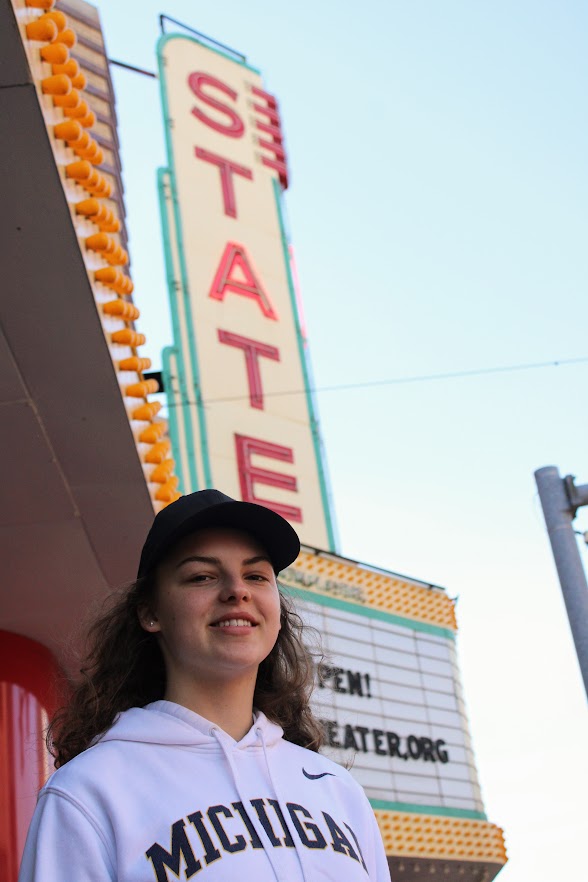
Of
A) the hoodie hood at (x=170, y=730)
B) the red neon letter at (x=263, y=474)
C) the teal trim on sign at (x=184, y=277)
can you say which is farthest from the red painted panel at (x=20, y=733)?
the red neon letter at (x=263, y=474)

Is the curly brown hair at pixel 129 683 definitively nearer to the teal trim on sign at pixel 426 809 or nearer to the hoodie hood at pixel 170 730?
the hoodie hood at pixel 170 730

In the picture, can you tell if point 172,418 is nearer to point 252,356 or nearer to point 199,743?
point 252,356

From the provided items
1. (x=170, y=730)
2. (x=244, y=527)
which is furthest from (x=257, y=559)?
(x=170, y=730)

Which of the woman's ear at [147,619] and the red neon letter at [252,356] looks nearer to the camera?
the woman's ear at [147,619]

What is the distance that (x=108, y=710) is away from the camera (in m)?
2.61

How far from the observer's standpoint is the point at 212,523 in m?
2.52

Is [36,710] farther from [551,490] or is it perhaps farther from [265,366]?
[265,366]

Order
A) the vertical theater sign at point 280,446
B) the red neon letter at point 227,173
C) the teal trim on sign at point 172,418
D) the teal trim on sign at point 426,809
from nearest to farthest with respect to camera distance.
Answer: the teal trim on sign at point 426,809 < the vertical theater sign at point 280,446 < the teal trim on sign at point 172,418 < the red neon letter at point 227,173

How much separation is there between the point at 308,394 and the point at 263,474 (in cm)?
190

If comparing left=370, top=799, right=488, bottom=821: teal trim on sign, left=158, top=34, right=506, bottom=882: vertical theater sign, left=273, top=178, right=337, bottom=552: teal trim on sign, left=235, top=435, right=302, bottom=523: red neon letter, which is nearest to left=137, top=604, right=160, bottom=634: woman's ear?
left=158, top=34, right=506, bottom=882: vertical theater sign

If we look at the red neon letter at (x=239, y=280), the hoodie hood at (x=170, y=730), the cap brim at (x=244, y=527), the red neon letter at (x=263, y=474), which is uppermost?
the red neon letter at (x=239, y=280)

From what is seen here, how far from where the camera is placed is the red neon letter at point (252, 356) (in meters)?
16.1

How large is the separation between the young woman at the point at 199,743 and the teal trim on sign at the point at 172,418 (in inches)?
452

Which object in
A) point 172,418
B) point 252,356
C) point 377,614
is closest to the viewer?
point 377,614
